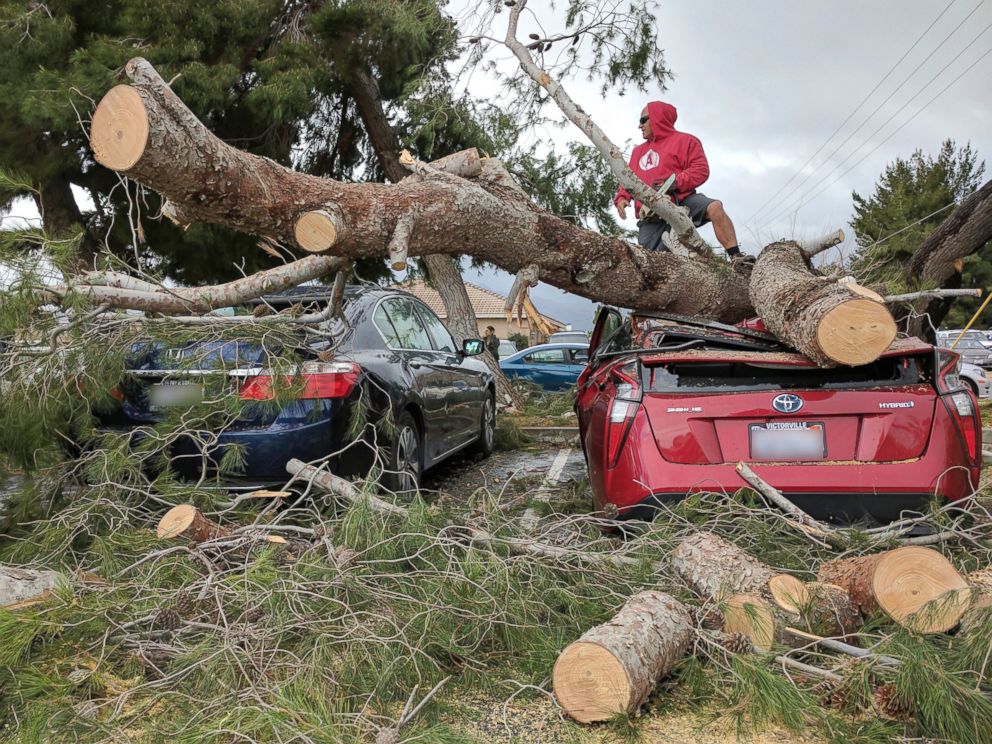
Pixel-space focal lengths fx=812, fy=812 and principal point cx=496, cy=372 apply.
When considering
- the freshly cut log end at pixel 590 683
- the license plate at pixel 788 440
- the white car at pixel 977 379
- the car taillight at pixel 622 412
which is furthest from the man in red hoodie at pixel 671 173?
the freshly cut log end at pixel 590 683

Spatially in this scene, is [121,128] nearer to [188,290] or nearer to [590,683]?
Answer: [188,290]

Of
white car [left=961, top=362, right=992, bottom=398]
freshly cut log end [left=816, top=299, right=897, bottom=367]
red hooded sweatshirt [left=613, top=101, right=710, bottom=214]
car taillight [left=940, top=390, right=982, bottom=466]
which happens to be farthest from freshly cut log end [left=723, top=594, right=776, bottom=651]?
white car [left=961, top=362, right=992, bottom=398]

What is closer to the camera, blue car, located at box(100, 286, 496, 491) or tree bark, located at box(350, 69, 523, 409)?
blue car, located at box(100, 286, 496, 491)

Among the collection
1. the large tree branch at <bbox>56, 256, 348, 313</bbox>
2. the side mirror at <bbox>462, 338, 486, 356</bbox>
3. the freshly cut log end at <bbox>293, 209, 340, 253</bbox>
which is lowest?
the side mirror at <bbox>462, 338, 486, 356</bbox>

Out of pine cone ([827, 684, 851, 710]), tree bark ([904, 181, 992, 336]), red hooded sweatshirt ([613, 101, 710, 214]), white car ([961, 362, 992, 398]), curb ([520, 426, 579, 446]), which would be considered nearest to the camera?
pine cone ([827, 684, 851, 710])

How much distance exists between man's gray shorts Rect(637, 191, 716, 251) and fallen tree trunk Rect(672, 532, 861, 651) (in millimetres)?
3953

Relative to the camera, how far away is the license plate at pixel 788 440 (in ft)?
12.6

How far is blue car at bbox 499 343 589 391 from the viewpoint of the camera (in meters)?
15.7

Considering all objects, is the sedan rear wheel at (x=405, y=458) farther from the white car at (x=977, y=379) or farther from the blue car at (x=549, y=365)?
the blue car at (x=549, y=365)

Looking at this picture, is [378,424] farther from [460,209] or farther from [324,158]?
[324,158]

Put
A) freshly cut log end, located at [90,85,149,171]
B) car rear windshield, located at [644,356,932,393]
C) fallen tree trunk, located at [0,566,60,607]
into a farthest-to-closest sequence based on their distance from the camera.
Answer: car rear windshield, located at [644,356,932,393] → freshly cut log end, located at [90,85,149,171] → fallen tree trunk, located at [0,566,60,607]

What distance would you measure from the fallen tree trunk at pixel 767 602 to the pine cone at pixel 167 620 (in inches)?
78.0

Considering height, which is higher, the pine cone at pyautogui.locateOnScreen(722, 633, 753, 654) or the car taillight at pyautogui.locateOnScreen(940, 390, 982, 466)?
the car taillight at pyautogui.locateOnScreen(940, 390, 982, 466)

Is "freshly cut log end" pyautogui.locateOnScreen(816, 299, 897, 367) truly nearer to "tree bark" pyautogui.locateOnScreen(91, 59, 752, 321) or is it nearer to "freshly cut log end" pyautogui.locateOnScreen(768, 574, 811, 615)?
"freshly cut log end" pyautogui.locateOnScreen(768, 574, 811, 615)
